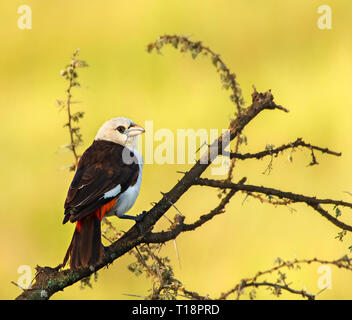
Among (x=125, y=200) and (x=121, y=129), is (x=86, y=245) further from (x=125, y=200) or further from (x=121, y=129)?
(x=121, y=129)

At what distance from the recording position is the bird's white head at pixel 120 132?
538 cm

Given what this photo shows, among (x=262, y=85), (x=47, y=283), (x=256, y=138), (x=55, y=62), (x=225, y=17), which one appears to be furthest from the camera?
(x=225, y=17)

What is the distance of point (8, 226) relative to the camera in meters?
8.09

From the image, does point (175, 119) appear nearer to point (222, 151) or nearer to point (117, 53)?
point (117, 53)

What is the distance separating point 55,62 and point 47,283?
7.65 meters

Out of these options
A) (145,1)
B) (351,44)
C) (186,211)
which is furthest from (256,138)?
(145,1)

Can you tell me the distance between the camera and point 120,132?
5410mm

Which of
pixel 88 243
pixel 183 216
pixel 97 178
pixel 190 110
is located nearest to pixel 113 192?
pixel 97 178

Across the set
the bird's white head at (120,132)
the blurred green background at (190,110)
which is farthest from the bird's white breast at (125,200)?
the blurred green background at (190,110)

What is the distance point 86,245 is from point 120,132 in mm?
1660

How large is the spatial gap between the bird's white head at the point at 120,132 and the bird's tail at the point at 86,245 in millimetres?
1120

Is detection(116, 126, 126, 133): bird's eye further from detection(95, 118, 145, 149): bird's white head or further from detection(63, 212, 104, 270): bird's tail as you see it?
detection(63, 212, 104, 270): bird's tail

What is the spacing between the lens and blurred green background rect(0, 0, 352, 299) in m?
7.44

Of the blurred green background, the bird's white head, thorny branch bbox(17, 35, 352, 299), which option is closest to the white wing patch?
thorny branch bbox(17, 35, 352, 299)
